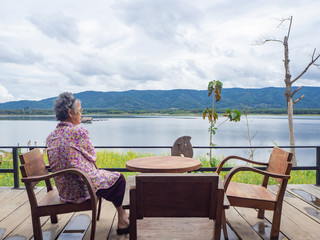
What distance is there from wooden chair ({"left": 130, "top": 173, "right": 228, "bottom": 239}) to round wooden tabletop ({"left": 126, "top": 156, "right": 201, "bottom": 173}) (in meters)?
0.99

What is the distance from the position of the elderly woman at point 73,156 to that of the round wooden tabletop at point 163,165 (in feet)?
0.98

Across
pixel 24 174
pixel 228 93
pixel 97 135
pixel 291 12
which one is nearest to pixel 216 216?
pixel 24 174

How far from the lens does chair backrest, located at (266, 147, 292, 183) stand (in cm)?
229

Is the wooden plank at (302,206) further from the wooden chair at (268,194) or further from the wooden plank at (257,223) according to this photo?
the wooden chair at (268,194)

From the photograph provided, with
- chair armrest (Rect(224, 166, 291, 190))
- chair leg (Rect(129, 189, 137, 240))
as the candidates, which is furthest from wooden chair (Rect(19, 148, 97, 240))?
chair armrest (Rect(224, 166, 291, 190))

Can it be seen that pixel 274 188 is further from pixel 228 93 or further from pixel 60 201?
pixel 228 93

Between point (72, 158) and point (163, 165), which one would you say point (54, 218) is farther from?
point (163, 165)

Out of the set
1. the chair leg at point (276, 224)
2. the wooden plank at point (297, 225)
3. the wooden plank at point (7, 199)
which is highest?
the chair leg at point (276, 224)

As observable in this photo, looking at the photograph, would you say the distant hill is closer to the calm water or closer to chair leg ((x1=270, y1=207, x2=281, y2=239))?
the calm water

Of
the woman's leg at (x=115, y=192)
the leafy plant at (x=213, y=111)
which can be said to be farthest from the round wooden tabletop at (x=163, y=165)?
the leafy plant at (x=213, y=111)

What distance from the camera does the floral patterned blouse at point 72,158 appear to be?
2.09 metres

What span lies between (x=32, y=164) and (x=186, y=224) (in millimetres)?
1464

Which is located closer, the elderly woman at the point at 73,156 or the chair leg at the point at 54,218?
the elderly woman at the point at 73,156

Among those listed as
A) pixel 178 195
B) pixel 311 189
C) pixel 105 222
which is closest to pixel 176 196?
pixel 178 195
